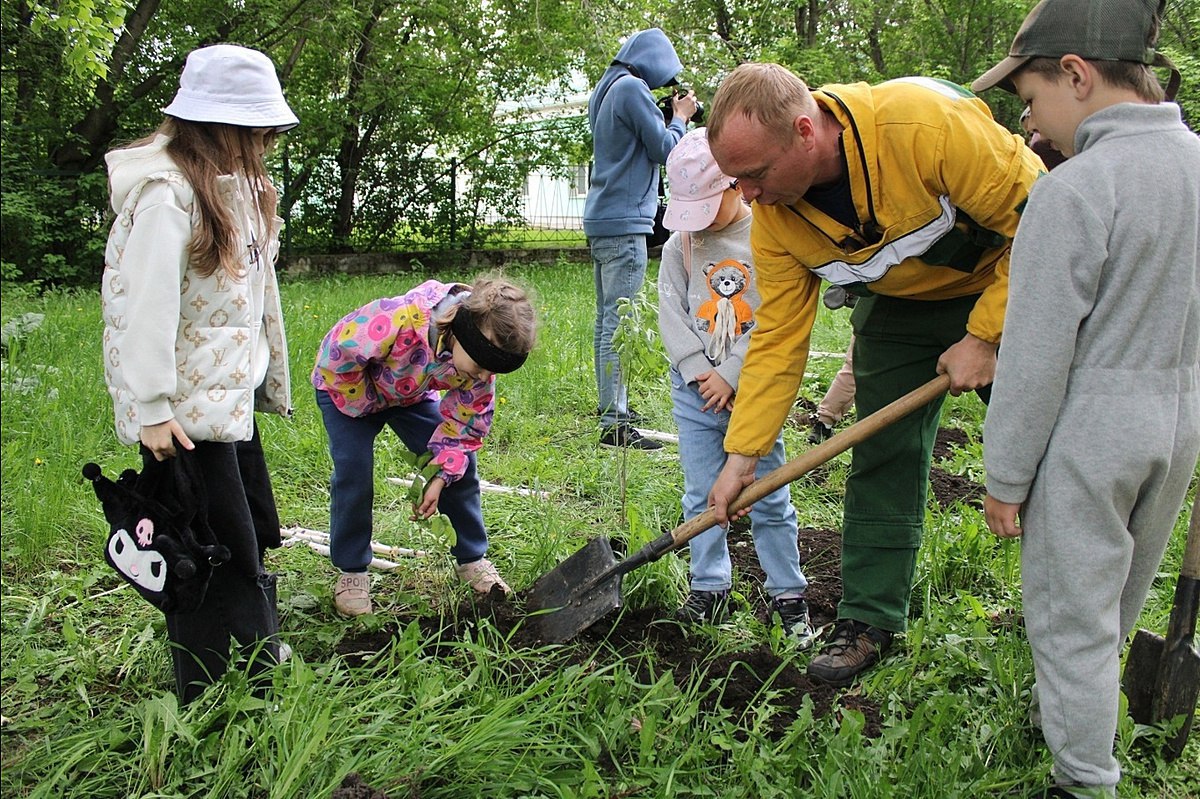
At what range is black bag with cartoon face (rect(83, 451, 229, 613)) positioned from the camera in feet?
7.82

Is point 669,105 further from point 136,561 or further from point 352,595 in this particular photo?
point 136,561

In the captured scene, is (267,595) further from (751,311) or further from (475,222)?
(475,222)

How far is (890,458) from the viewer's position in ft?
9.24

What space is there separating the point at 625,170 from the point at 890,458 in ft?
9.16

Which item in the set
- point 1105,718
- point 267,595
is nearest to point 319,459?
point 267,595

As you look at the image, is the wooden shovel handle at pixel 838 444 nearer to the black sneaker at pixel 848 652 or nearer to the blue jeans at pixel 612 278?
the black sneaker at pixel 848 652

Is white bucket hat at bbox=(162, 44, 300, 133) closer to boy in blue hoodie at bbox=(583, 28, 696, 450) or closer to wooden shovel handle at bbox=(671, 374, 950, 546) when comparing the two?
wooden shovel handle at bbox=(671, 374, 950, 546)

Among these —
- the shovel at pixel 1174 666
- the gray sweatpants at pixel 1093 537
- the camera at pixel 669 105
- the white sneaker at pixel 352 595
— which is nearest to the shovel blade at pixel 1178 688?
the shovel at pixel 1174 666

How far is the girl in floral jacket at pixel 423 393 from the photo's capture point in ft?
9.18

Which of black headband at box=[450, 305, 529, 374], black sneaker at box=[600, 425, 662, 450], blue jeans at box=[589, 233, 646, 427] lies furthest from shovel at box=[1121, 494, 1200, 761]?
blue jeans at box=[589, 233, 646, 427]

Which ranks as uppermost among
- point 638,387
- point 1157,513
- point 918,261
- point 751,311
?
point 918,261

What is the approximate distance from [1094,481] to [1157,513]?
232mm

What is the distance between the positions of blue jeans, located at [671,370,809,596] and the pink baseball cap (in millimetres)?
502

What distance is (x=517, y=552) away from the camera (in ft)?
11.8
